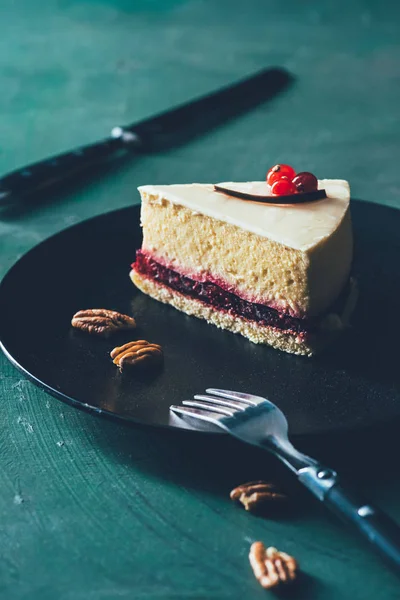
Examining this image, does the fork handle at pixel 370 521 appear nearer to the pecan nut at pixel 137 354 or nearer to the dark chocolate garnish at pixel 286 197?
the pecan nut at pixel 137 354

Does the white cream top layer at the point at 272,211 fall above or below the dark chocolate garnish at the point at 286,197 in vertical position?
below

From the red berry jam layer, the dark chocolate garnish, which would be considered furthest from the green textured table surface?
the dark chocolate garnish

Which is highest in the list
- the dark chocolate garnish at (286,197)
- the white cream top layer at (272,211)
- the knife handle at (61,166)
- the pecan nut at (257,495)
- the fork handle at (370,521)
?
the dark chocolate garnish at (286,197)

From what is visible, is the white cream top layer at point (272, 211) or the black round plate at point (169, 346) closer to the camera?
the black round plate at point (169, 346)

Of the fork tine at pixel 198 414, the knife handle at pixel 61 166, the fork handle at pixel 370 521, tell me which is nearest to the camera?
the fork handle at pixel 370 521

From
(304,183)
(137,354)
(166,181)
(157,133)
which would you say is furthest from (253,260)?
(157,133)

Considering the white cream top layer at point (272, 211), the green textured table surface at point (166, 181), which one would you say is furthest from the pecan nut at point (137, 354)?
the white cream top layer at point (272, 211)

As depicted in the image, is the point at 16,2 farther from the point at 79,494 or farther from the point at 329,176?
the point at 79,494
